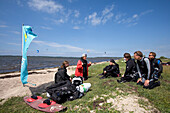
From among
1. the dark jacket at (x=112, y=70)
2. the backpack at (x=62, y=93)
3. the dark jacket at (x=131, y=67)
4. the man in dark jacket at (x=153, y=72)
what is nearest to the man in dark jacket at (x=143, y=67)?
the man in dark jacket at (x=153, y=72)

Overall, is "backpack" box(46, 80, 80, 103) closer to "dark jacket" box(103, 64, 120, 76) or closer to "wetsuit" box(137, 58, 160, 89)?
"wetsuit" box(137, 58, 160, 89)

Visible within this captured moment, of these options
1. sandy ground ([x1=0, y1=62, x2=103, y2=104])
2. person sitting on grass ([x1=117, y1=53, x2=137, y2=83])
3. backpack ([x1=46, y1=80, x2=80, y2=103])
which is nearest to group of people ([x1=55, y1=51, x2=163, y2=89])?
person sitting on grass ([x1=117, y1=53, x2=137, y2=83])

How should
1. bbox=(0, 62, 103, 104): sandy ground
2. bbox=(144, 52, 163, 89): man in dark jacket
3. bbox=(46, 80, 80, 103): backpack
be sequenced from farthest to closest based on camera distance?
bbox=(0, 62, 103, 104): sandy ground, bbox=(144, 52, 163, 89): man in dark jacket, bbox=(46, 80, 80, 103): backpack

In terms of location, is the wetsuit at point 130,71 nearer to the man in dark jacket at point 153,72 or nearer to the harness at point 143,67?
the harness at point 143,67

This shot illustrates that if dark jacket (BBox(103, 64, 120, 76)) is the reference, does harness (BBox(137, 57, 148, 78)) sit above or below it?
above

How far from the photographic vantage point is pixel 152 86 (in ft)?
18.2

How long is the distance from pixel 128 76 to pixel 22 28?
825cm

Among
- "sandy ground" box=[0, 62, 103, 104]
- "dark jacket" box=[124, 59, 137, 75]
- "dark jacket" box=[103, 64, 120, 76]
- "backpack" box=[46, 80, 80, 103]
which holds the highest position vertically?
"dark jacket" box=[124, 59, 137, 75]

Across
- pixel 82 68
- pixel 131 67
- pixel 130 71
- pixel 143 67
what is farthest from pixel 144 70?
pixel 82 68

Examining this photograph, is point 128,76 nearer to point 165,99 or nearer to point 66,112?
point 165,99

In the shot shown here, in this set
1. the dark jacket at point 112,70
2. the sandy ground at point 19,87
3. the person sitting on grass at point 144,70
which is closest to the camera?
the person sitting on grass at point 144,70

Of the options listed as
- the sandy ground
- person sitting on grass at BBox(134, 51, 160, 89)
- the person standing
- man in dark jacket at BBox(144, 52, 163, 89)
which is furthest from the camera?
the person standing

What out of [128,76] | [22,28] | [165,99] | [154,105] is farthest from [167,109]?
[22,28]

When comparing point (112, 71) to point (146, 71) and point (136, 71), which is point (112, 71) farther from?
point (146, 71)
